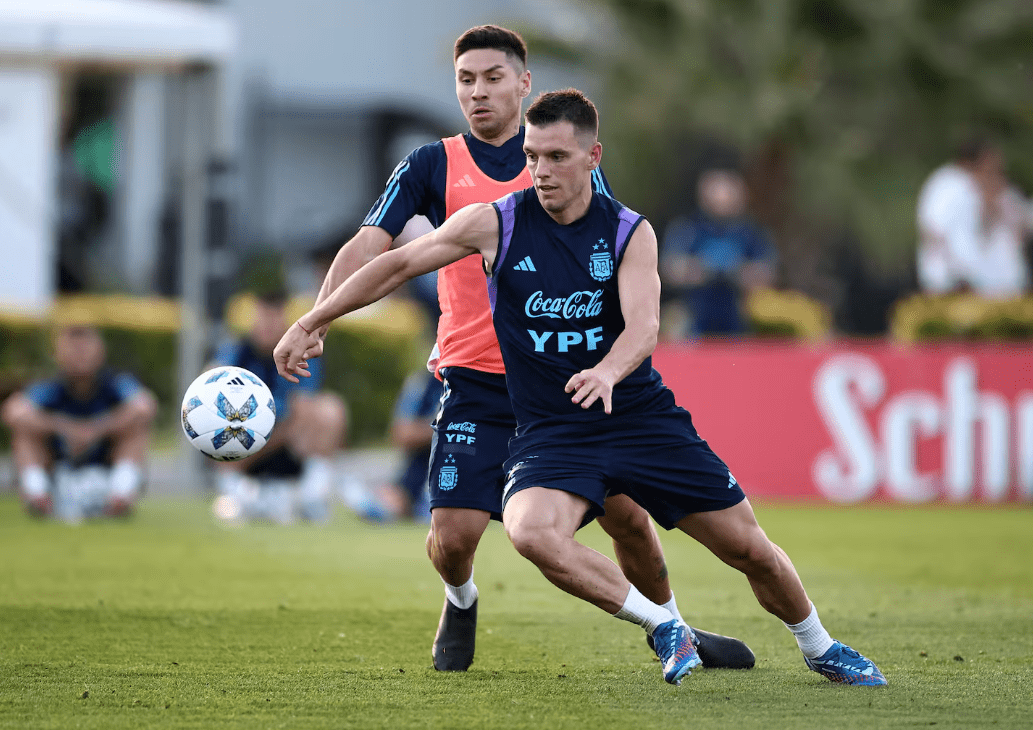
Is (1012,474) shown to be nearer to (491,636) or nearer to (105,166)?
(491,636)

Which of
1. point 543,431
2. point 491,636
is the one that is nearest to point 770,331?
point 491,636

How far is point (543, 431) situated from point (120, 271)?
1670cm

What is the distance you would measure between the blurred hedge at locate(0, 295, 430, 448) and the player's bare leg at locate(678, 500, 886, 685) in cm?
1078

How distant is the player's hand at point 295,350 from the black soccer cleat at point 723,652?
1.69 meters

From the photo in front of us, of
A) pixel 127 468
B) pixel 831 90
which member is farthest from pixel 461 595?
pixel 831 90

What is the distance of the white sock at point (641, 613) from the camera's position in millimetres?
5141

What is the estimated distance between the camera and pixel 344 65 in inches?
1024

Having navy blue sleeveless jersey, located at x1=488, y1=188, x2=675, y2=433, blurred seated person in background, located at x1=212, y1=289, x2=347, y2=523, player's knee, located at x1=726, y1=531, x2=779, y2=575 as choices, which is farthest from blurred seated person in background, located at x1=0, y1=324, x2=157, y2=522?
player's knee, located at x1=726, y1=531, x2=779, y2=575

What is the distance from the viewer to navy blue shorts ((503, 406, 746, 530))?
511 centimetres

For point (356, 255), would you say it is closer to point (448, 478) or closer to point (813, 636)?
point (448, 478)

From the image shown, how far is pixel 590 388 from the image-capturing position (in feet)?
15.9

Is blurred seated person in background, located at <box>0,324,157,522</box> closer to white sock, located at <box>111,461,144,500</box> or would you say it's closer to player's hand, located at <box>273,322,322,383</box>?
white sock, located at <box>111,461,144,500</box>

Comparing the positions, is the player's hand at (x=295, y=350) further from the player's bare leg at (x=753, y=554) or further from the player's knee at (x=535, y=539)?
the player's bare leg at (x=753, y=554)

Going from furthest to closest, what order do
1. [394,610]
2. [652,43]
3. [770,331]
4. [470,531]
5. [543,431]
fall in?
[652,43]
[770,331]
[394,610]
[470,531]
[543,431]
